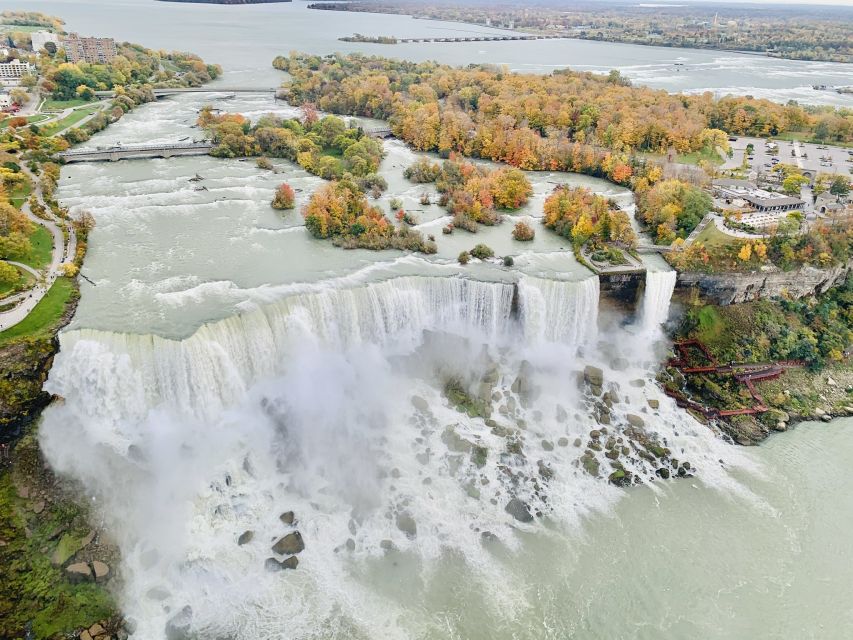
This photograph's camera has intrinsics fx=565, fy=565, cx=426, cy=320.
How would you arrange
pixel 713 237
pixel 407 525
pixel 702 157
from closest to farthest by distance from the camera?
pixel 407 525 → pixel 713 237 → pixel 702 157

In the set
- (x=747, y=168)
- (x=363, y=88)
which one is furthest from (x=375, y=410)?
(x=363, y=88)

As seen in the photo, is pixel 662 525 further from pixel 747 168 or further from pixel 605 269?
pixel 747 168

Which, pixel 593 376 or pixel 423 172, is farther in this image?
pixel 423 172

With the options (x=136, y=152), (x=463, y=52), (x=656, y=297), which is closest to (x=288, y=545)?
(x=656, y=297)

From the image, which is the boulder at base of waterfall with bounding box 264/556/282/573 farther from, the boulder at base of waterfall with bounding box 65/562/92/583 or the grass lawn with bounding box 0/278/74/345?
the grass lawn with bounding box 0/278/74/345

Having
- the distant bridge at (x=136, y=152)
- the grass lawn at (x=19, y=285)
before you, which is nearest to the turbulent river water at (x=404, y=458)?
the grass lawn at (x=19, y=285)

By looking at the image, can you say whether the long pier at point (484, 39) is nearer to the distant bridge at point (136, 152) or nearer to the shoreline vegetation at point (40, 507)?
the distant bridge at point (136, 152)

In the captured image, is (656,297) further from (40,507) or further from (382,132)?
(382,132)
